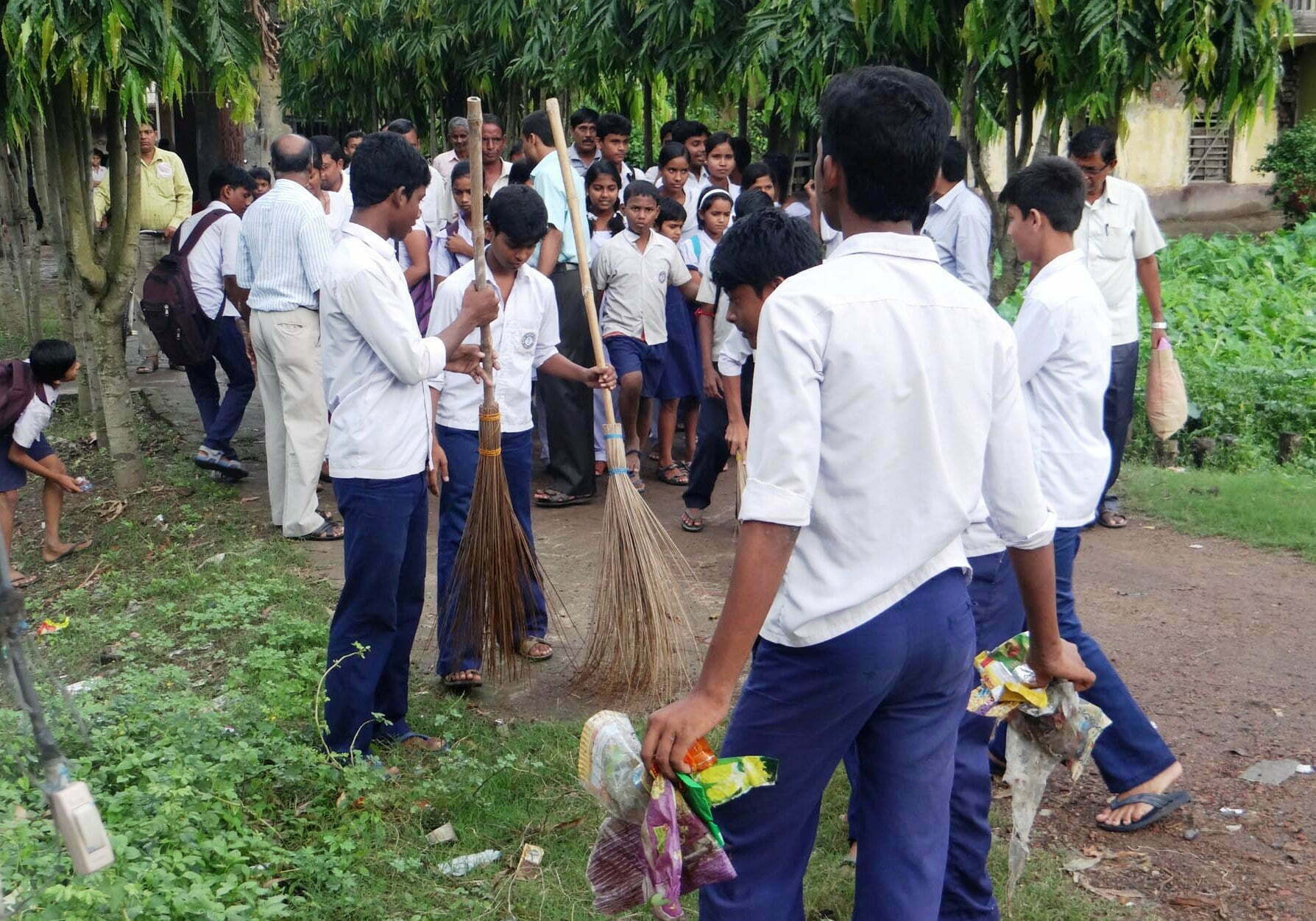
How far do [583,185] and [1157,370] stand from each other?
3618 millimetres

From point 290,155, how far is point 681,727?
504 centimetres

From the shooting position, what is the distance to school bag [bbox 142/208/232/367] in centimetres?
762

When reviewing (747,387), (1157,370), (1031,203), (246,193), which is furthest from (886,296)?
(246,193)

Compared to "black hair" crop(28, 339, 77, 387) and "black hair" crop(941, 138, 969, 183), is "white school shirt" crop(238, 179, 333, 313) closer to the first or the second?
"black hair" crop(28, 339, 77, 387)

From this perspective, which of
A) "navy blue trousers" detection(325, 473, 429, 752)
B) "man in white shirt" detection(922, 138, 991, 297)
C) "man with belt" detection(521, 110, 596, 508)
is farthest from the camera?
"man with belt" detection(521, 110, 596, 508)

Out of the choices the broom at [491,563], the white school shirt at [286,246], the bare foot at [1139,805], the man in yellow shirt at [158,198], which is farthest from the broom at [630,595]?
the man in yellow shirt at [158,198]

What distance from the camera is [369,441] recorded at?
12.6ft

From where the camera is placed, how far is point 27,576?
263 inches

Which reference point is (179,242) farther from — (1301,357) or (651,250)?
(1301,357)

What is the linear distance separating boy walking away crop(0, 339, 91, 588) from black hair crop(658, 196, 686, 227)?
3.14 meters

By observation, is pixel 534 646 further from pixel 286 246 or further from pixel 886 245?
pixel 886 245

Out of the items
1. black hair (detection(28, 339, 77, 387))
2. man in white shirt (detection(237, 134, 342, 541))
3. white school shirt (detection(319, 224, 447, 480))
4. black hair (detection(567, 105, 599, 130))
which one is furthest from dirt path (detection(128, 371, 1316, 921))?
black hair (detection(567, 105, 599, 130))

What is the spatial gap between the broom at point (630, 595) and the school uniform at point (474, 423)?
33cm

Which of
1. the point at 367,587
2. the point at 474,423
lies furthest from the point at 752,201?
the point at 367,587
